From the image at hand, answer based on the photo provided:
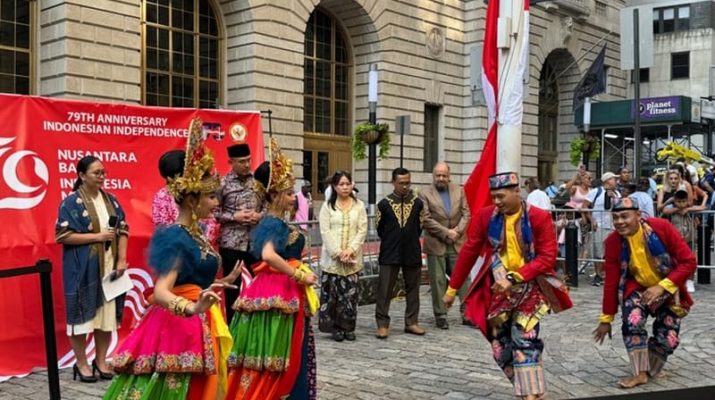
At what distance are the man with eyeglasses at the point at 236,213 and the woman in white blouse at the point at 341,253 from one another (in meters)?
1.97

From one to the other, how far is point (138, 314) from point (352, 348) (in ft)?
7.49

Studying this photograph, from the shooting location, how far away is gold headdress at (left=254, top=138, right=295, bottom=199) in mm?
5598

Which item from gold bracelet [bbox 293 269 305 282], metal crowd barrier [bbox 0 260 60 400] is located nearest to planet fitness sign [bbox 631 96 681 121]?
gold bracelet [bbox 293 269 305 282]

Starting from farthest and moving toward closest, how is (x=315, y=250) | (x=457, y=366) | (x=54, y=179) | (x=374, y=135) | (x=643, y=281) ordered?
(x=374, y=135), (x=315, y=250), (x=457, y=366), (x=54, y=179), (x=643, y=281)

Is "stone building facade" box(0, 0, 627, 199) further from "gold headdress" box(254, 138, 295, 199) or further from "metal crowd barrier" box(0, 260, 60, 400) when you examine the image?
"metal crowd barrier" box(0, 260, 60, 400)

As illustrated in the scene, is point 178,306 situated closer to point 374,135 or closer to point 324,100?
point 374,135

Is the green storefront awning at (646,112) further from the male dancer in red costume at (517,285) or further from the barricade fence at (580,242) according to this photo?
the male dancer in red costume at (517,285)

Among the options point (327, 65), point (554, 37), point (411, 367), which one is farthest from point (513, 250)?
point (554, 37)

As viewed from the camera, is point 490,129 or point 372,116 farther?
point 372,116

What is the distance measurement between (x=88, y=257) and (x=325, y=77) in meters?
21.4

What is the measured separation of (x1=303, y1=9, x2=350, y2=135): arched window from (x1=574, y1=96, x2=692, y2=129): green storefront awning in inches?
419

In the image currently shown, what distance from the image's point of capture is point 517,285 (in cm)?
570

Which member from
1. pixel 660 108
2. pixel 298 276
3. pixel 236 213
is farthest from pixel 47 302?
pixel 660 108

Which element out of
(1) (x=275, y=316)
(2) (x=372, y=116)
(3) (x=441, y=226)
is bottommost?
(1) (x=275, y=316)
